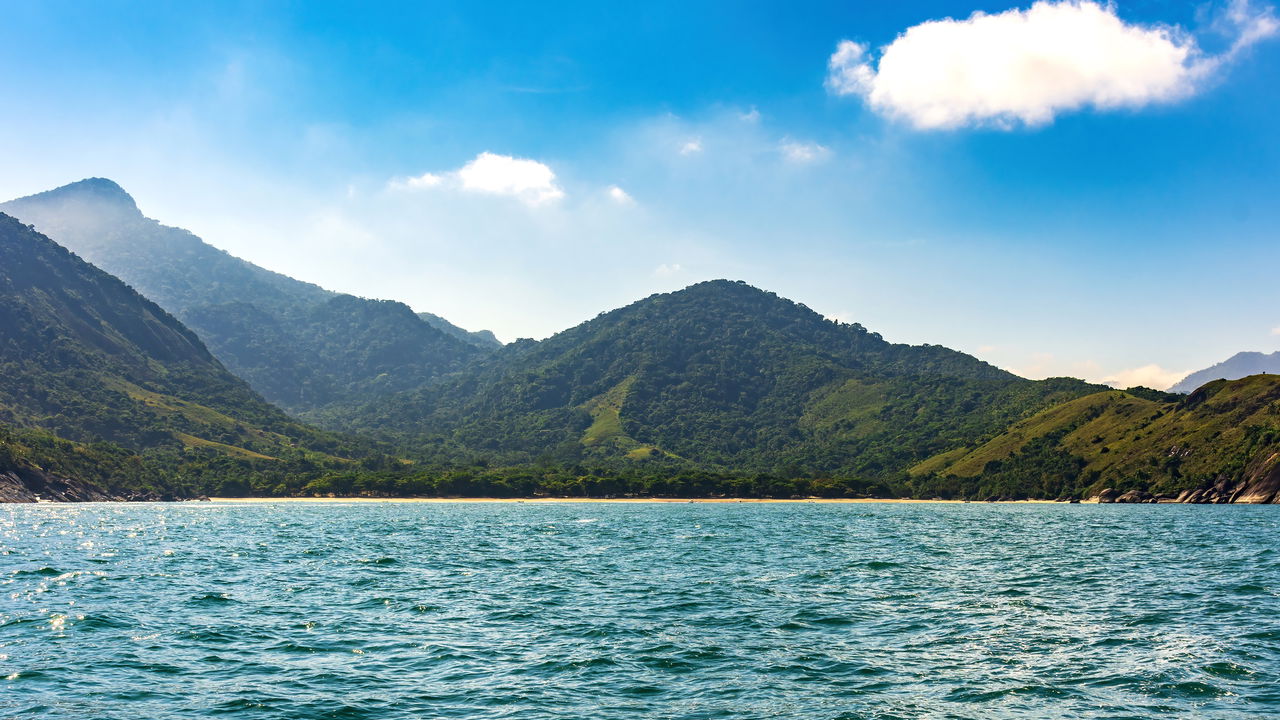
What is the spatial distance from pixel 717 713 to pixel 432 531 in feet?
330

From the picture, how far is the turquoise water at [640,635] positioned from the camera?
2731 centimetres

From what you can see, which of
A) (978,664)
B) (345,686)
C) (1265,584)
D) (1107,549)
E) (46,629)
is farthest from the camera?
(1107,549)

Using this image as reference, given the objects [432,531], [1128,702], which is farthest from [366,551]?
[1128,702]

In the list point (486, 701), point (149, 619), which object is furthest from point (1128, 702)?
point (149, 619)

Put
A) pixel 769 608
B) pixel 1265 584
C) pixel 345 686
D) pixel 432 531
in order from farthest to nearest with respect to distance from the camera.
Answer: pixel 432 531 < pixel 1265 584 < pixel 769 608 < pixel 345 686

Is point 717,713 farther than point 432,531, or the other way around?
point 432,531

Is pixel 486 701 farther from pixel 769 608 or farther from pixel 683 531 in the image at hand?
pixel 683 531

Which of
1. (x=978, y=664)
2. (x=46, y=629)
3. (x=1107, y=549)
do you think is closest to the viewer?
(x=978, y=664)

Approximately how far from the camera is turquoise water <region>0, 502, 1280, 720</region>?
2731 centimetres

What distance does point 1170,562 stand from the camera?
224ft

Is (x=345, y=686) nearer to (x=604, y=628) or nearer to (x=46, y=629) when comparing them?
(x=604, y=628)

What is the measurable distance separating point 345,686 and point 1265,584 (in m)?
55.6

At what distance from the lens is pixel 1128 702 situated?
26.8 metres

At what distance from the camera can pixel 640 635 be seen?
38.5 m
